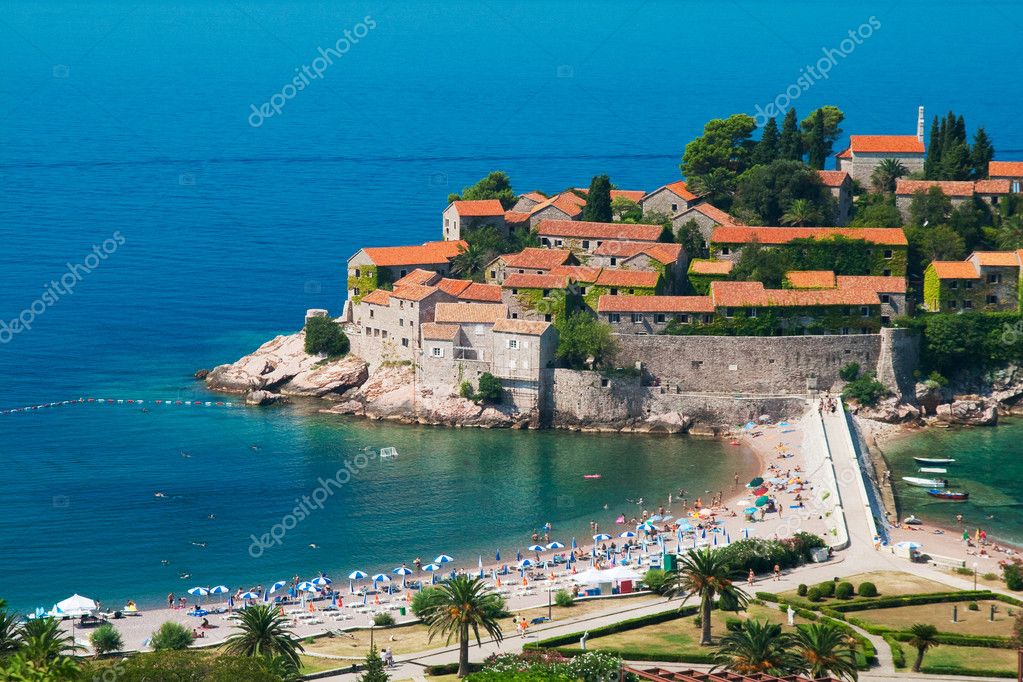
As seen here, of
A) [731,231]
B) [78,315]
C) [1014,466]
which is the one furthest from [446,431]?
[78,315]

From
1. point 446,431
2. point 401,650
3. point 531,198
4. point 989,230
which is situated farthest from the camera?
point 531,198

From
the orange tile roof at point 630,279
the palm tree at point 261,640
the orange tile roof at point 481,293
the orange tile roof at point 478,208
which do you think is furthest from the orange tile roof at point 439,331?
the palm tree at point 261,640

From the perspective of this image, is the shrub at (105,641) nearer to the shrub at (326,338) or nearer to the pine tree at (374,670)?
the pine tree at (374,670)

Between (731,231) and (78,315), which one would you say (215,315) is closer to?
(78,315)

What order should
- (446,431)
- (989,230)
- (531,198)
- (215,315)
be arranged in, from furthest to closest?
(215,315)
(531,198)
(989,230)
(446,431)

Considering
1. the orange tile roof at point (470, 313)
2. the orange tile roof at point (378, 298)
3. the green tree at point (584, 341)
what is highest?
the orange tile roof at point (378, 298)

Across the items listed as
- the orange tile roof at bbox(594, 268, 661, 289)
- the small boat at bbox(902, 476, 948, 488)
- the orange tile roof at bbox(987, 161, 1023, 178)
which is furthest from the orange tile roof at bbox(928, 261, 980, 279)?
the small boat at bbox(902, 476, 948, 488)
